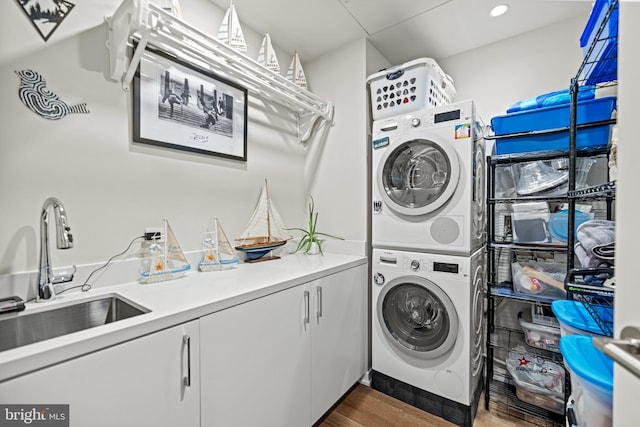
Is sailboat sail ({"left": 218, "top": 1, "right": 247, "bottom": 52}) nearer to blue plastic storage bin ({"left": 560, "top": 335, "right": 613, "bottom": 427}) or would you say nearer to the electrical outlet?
the electrical outlet

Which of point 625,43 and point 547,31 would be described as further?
point 547,31

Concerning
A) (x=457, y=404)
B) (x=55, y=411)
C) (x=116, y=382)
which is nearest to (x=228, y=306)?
(x=116, y=382)

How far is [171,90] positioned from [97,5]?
45cm

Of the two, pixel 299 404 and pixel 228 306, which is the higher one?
pixel 228 306

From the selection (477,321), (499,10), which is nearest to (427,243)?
(477,321)

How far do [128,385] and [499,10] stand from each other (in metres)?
2.86

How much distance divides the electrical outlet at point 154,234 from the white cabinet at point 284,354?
670mm

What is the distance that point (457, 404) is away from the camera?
5.48 ft

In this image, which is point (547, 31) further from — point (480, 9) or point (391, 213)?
point (391, 213)

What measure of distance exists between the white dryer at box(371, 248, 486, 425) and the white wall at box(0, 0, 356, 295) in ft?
3.92

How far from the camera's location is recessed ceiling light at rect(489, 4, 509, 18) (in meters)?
1.82

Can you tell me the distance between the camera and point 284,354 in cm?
137

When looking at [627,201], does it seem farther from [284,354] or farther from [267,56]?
[267,56]

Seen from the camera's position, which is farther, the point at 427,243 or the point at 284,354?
the point at 427,243
